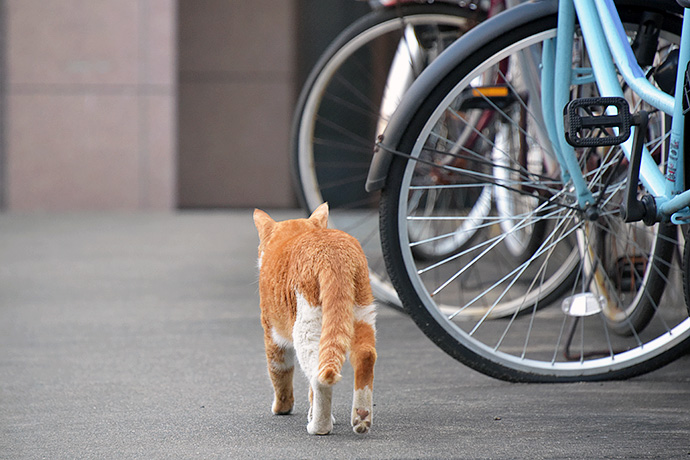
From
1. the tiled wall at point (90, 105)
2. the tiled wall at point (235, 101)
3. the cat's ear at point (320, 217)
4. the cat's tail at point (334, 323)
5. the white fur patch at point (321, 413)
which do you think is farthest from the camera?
the tiled wall at point (235, 101)

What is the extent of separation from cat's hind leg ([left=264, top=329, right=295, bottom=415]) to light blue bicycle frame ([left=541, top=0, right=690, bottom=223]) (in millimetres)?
708

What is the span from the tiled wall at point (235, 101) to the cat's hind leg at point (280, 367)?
6.94m

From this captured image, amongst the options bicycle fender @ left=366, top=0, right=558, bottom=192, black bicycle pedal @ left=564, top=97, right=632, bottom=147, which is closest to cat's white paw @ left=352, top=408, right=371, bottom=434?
bicycle fender @ left=366, top=0, right=558, bottom=192

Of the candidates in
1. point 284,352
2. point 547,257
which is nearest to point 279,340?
point 284,352

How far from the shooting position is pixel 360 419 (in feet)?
4.87

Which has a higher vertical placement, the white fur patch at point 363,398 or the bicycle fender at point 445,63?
the bicycle fender at point 445,63

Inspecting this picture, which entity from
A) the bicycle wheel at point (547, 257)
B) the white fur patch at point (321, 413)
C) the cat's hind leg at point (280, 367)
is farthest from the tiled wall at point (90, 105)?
the white fur patch at point (321, 413)

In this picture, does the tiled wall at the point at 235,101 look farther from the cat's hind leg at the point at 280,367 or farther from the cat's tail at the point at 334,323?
the cat's tail at the point at 334,323

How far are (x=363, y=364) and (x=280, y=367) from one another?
0.26 m

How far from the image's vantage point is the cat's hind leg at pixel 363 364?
4.73 feet

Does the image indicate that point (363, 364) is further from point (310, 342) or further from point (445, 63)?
point (445, 63)

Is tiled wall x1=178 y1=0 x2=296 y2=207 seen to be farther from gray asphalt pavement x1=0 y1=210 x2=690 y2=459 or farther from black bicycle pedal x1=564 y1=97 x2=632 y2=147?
black bicycle pedal x1=564 y1=97 x2=632 y2=147

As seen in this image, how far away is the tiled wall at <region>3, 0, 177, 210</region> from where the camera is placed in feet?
26.4

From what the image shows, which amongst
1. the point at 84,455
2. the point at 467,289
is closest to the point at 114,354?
the point at 84,455
